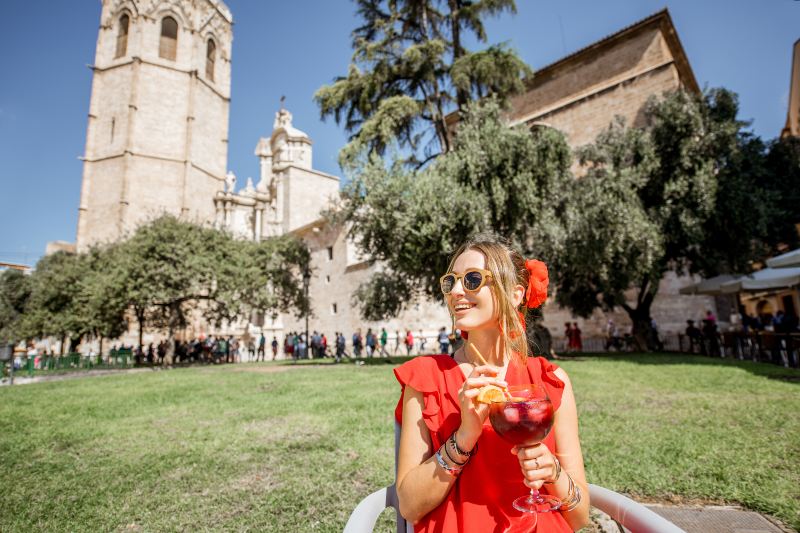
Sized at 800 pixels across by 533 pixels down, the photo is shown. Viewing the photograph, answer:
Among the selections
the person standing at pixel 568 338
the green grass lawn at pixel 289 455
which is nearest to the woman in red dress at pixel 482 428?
the green grass lawn at pixel 289 455

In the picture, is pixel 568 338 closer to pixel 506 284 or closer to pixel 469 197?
pixel 469 197

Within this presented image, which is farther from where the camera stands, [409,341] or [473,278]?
[409,341]

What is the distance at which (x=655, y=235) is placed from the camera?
13.0 meters

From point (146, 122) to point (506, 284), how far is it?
46.5 m

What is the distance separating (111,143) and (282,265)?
27.0 m

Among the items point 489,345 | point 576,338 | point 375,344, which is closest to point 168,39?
point 375,344

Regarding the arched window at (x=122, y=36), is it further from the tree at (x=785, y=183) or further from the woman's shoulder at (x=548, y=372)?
the woman's shoulder at (x=548, y=372)

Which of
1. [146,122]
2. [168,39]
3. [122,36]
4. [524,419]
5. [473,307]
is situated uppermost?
[122,36]

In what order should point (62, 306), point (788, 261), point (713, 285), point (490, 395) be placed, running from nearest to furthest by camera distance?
point (490, 395) < point (788, 261) < point (713, 285) < point (62, 306)

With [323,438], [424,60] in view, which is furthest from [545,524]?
[424,60]

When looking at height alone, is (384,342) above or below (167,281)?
below

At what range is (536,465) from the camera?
48.3 inches

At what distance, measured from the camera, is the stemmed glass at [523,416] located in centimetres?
117

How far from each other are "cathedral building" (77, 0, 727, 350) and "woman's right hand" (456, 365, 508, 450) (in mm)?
24477
